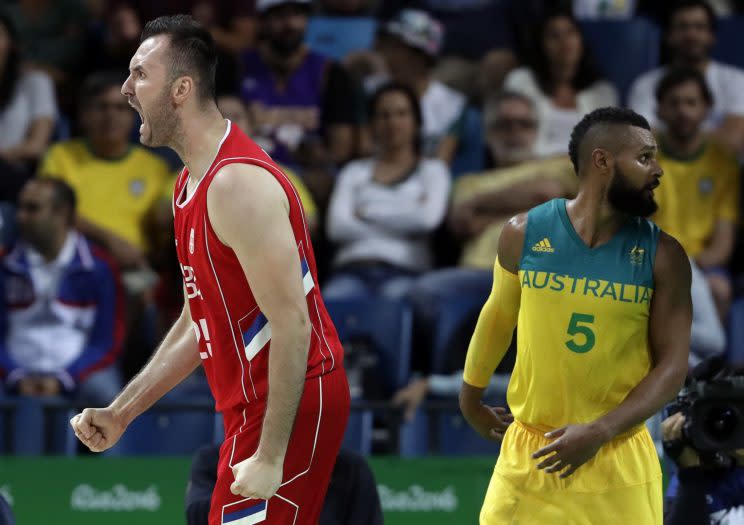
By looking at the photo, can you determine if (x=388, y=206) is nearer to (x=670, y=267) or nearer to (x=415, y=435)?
(x=415, y=435)

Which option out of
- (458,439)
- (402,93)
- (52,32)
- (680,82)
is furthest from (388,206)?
(52,32)

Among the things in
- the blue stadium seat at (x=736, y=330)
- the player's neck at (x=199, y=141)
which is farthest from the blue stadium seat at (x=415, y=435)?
the player's neck at (x=199, y=141)

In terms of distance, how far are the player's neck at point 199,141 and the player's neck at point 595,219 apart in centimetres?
101

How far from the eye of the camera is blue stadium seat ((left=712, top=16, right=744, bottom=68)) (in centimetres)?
884

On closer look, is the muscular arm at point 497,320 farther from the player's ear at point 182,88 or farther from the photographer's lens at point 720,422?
the player's ear at point 182,88

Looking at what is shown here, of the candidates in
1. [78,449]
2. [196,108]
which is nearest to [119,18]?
[78,449]

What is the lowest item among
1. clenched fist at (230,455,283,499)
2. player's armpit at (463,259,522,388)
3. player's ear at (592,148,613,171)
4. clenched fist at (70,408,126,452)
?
clenched fist at (70,408,126,452)

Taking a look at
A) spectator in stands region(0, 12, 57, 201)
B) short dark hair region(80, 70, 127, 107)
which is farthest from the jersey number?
spectator in stands region(0, 12, 57, 201)

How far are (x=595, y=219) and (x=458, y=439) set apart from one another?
3.03 meters

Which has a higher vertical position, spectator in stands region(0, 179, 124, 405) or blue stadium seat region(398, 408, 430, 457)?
spectator in stands region(0, 179, 124, 405)

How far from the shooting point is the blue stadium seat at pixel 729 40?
8.84 meters

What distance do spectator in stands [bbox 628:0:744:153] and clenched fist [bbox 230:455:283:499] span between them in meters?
5.43

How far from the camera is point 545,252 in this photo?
3.65 meters

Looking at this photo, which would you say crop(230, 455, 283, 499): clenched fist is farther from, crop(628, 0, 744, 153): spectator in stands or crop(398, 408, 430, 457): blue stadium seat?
crop(628, 0, 744, 153): spectator in stands
